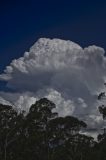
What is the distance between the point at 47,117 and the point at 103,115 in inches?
445

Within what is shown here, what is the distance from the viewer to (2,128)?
6712cm

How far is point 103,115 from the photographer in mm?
57156

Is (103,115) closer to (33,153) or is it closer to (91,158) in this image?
(91,158)

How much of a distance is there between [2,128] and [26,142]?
13.4 feet

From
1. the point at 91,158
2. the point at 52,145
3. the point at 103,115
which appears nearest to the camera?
the point at 103,115

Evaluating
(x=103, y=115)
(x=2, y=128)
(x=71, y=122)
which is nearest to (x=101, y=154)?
(x=103, y=115)

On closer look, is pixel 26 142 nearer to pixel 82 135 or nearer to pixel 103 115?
pixel 82 135

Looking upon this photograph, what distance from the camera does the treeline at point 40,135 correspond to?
214 feet

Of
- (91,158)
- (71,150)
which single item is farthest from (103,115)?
(71,150)

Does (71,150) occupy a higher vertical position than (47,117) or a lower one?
lower

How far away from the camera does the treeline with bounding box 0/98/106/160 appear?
65.2 m

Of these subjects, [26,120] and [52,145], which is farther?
[52,145]

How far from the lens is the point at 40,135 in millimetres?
66500

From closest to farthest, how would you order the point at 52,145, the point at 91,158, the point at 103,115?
the point at 103,115 → the point at 91,158 → the point at 52,145
